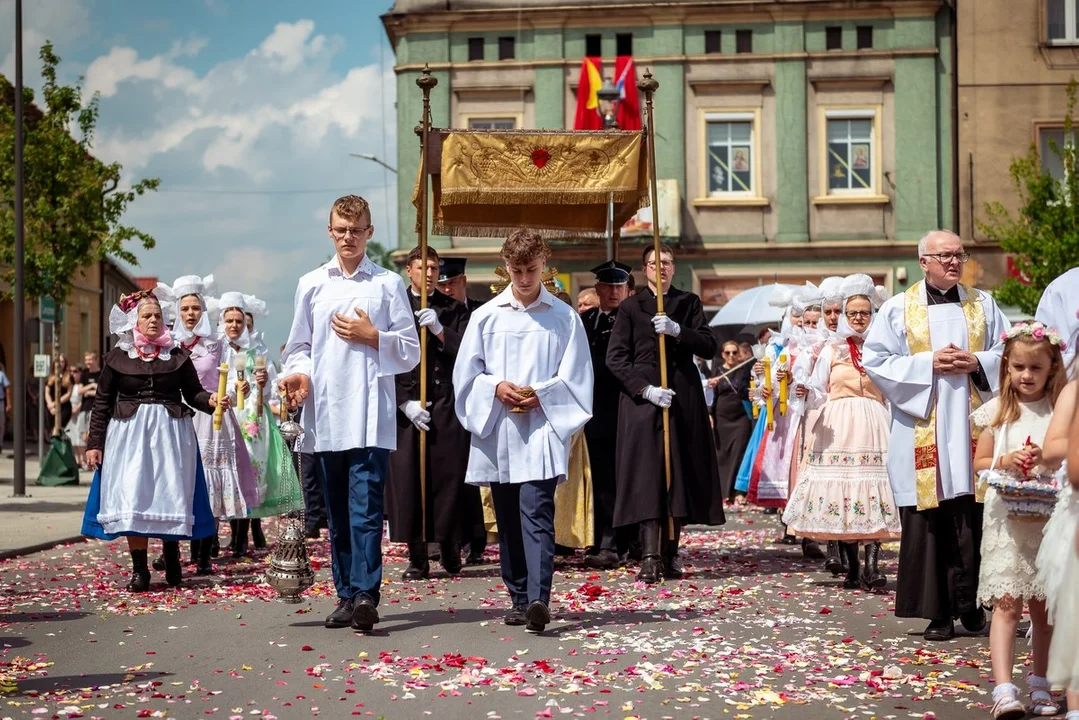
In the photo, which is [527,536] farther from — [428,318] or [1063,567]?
[1063,567]

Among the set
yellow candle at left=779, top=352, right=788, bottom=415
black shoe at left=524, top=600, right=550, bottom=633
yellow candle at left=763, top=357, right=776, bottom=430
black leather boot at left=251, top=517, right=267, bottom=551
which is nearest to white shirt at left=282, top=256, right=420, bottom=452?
black shoe at left=524, top=600, right=550, bottom=633

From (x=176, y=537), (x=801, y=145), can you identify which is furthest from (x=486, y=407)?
(x=801, y=145)

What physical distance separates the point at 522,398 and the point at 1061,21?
29.9 meters

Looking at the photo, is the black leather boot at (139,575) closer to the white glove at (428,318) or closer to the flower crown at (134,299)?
the flower crown at (134,299)

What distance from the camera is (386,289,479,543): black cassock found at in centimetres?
1146

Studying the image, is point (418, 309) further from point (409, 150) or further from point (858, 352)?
point (409, 150)

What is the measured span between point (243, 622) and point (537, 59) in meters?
27.6

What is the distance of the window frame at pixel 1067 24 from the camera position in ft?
115

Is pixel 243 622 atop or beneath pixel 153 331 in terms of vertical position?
beneath

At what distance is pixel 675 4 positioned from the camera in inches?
1369

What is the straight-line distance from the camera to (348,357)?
8.69 meters

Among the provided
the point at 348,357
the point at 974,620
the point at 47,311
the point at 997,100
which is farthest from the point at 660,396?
the point at 997,100

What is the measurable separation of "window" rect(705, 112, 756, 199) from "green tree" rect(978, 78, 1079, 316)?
5282 millimetres

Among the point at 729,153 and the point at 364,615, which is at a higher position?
the point at 729,153
